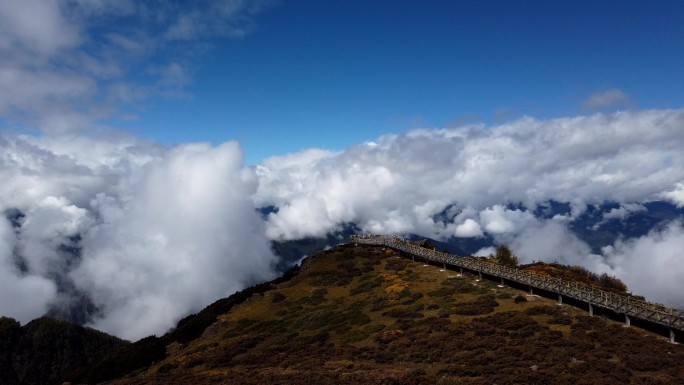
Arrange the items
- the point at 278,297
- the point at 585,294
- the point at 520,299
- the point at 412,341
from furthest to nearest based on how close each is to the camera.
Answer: the point at 278,297 < the point at 520,299 < the point at 585,294 < the point at 412,341

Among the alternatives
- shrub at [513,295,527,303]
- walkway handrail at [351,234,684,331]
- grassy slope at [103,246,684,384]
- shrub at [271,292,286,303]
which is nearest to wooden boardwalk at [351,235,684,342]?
walkway handrail at [351,234,684,331]

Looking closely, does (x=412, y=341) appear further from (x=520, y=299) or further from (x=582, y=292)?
(x=582, y=292)

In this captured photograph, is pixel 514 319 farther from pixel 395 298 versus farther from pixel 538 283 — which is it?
pixel 395 298

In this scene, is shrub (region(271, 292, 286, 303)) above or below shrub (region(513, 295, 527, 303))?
above

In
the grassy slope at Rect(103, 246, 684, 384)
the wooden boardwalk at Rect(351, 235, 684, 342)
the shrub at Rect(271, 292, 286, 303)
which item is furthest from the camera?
the shrub at Rect(271, 292, 286, 303)

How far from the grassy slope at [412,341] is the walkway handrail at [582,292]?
5.89ft

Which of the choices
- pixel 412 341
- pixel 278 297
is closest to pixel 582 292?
pixel 412 341

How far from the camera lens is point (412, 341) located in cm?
3875

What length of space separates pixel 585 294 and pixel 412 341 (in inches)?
774

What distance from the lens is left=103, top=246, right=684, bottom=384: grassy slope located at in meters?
28.5

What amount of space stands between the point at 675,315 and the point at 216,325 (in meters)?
52.2

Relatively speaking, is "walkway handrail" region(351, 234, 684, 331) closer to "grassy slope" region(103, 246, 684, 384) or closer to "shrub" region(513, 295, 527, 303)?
"grassy slope" region(103, 246, 684, 384)

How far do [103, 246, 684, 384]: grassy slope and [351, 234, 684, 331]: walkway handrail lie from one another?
1.80 metres

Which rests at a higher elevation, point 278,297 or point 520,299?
point 278,297
